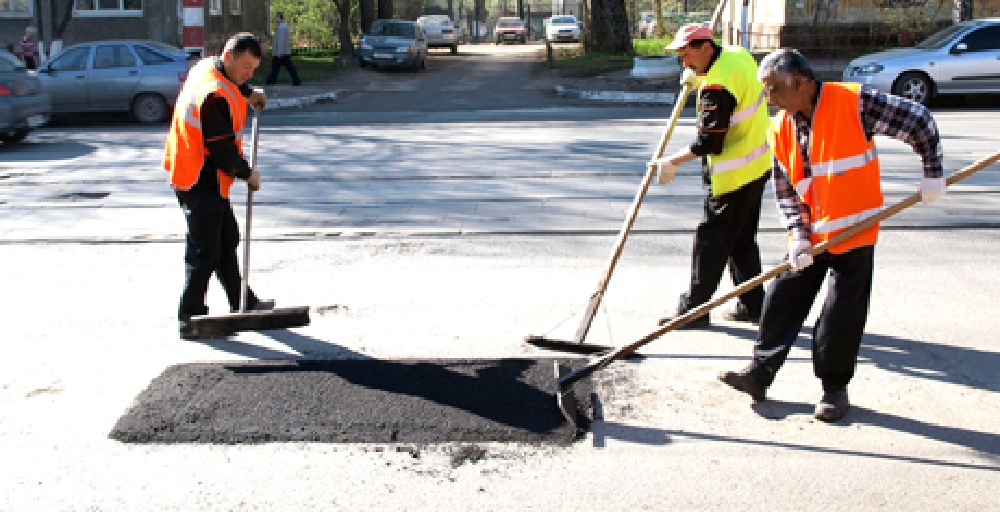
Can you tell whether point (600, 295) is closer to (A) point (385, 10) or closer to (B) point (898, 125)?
(B) point (898, 125)

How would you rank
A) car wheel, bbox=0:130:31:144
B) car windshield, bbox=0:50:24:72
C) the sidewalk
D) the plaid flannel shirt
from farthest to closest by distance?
the sidewalk < car wheel, bbox=0:130:31:144 < car windshield, bbox=0:50:24:72 < the plaid flannel shirt

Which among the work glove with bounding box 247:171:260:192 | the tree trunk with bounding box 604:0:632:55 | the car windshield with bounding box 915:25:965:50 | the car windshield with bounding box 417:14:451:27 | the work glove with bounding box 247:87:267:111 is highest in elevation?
the car windshield with bounding box 417:14:451:27

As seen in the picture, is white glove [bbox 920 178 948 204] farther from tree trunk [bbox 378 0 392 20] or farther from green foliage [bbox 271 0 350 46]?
green foliage [bbox 271 0 350 46]

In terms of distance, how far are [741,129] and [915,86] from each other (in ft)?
43.9

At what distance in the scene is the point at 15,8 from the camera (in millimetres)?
25922

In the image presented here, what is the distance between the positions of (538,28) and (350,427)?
193ft

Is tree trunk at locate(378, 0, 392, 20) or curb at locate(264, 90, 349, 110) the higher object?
tree trunk at locate(378, 0, 392, 20)

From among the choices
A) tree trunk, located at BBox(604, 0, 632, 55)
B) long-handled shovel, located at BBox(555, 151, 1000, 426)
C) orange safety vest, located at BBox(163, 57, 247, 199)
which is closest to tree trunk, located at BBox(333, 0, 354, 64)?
tree trunk, located at BBox(604, 0, 632, 55)

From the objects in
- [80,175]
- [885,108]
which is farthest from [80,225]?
[885,108]

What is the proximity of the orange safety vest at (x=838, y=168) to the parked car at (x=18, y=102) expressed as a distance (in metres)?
12.6

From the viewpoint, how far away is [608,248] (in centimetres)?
775

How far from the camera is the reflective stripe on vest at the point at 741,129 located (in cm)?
518

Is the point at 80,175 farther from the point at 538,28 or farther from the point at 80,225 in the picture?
the point at 538,28

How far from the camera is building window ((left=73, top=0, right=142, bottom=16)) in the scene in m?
26.2
